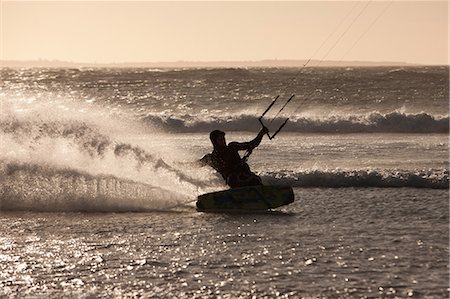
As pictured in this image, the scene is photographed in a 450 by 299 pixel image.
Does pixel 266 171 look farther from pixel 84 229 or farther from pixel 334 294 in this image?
pixel 334 294

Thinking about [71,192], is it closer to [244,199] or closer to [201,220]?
[201,220]

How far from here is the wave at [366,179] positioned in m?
18.5

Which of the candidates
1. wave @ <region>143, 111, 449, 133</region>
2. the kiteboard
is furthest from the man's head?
wave @ <region>143, 111, 449, 133</region>

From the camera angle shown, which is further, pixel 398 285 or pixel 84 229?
pixel 84 229

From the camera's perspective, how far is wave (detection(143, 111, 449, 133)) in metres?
36.9

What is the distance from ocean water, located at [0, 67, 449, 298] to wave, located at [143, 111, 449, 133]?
226 inches

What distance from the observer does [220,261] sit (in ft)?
37.7

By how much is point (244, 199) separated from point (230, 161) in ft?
3.09

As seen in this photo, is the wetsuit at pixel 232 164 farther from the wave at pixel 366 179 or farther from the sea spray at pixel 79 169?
the wave at pixel 366 179

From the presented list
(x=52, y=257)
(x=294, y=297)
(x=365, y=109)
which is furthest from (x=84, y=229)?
(x=365, y=109)

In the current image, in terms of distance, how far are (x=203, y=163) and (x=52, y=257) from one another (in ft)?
17.3

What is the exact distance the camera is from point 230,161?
652 inches

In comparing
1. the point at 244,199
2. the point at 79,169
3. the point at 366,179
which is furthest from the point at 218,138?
the point at 366,179

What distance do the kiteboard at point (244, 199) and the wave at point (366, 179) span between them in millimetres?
3413
